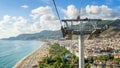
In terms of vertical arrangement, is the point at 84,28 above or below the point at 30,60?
above

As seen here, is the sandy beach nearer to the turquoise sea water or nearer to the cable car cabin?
the turquoise sea water

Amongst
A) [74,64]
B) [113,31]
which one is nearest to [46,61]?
[74,64]

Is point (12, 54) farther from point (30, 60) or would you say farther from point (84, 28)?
point (84, 28)

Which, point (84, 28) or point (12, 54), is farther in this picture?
point (12, 54)

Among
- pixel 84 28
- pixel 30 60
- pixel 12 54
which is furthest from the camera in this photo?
pixel 12 54

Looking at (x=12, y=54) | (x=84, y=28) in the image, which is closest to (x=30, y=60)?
(x=12, y=54)

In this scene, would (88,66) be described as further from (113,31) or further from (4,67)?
(113,31)

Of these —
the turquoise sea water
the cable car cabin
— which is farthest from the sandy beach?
the cable car cabin

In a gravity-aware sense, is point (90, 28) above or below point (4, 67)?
above

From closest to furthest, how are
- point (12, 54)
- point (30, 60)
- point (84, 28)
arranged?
point (84, 28) < point (30, 60) < point (12, 54)

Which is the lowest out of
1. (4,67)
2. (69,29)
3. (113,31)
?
(4,67)

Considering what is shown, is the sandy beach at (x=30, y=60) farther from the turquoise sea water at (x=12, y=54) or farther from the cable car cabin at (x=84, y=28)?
the cable car cabin at (x=84, y=28)
